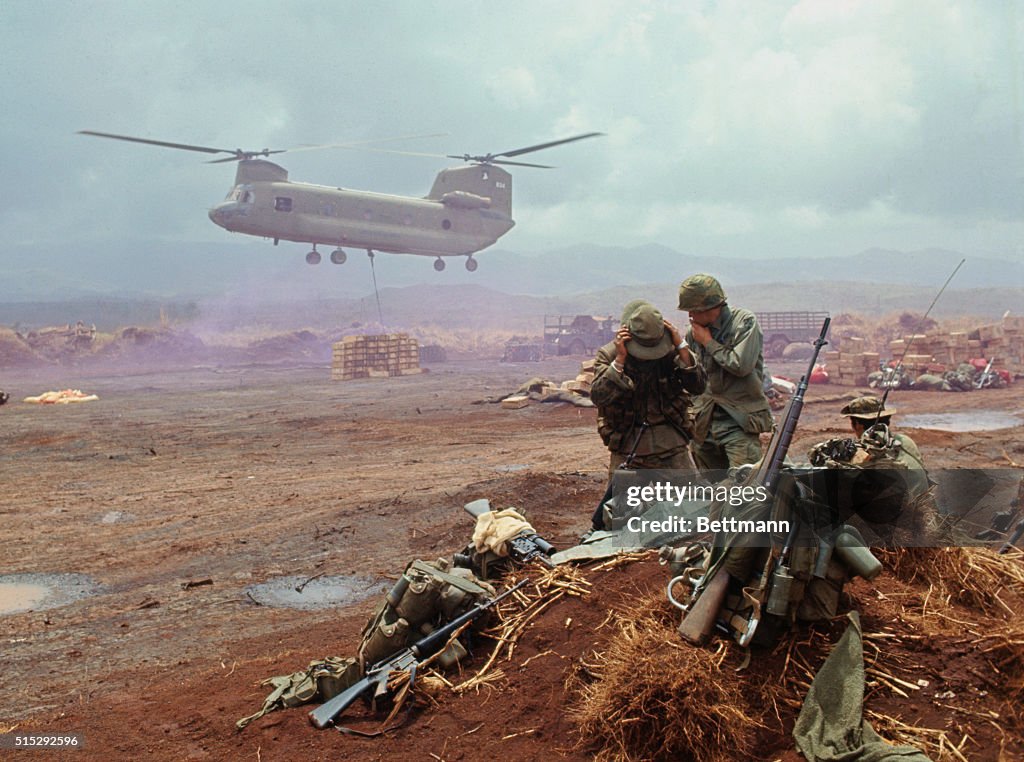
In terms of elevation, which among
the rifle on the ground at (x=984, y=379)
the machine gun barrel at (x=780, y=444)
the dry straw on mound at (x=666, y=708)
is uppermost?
the machine gun barrel at (x=780, y=444)

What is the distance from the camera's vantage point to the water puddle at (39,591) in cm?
653

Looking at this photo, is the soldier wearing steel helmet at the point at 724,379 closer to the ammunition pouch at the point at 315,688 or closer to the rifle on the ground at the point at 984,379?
the ammunition pouch at the point at 315,688

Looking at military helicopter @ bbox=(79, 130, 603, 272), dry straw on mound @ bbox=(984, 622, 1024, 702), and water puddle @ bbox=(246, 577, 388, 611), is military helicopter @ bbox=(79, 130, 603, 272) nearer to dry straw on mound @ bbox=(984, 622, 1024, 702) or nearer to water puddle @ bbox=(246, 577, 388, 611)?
water puddle @ bbox=(246, 577, 388, 611)

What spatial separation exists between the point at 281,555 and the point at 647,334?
163 inches

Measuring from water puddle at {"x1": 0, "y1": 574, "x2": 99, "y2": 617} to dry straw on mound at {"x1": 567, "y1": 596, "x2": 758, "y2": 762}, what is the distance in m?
5.14

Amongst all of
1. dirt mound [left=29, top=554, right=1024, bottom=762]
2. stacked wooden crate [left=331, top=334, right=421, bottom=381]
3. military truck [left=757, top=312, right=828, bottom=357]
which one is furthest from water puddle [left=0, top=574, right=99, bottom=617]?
military truck [left=757, top=312, right=828, bottom=357]

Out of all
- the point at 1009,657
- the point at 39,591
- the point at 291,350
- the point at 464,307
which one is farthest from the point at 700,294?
the point at 464,307

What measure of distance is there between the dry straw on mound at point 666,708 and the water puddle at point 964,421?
1257 cm

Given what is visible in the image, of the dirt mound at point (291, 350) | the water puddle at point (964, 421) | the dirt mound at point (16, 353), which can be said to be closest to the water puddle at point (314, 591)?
the water puddle at point (964, 421)

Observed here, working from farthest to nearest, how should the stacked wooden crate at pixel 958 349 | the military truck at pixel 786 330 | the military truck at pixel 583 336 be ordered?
the military truck at pixel 583 336 < the military truck at pixel 786 330 < the stacked wooden crate at pixel 958 349

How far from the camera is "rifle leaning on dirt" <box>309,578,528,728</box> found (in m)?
3.60

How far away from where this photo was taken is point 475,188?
4244 centimetres

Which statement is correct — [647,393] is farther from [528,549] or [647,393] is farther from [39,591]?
[39,591]

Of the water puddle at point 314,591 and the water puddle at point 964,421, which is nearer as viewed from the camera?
the water puddle at point 314,591
